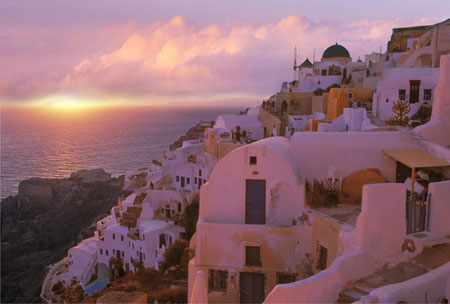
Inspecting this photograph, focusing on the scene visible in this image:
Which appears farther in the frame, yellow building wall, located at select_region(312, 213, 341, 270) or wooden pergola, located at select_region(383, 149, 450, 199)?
wooden pergola, located at select_region(383, 149, 450, 199)

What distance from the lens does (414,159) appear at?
38.9 ft

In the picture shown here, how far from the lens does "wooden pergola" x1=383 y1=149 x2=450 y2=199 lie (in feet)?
36.9

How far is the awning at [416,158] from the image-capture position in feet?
37.2

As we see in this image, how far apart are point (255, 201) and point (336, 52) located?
3599 centimetres

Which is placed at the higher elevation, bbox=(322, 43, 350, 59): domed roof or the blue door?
bbox=(322, 43, 350, 59): domed roof

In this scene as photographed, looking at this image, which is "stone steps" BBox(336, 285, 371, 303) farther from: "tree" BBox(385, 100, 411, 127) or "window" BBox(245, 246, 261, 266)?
"tree" BBox(385, 100, 411, 127)

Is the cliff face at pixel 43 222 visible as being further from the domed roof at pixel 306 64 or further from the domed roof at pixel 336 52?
the domed roof at pixel 336 52

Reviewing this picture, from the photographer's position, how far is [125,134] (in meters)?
144

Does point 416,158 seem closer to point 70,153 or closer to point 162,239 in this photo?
point 162,239

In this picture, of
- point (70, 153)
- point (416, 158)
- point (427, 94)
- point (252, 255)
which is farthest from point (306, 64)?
point (70, 153)

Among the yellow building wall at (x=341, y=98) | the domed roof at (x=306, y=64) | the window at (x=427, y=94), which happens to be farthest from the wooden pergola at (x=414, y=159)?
the domed roof at (x=306, y=64)

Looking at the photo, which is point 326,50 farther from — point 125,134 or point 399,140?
point 125,134

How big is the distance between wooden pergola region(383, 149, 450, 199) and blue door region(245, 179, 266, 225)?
4.19 metres

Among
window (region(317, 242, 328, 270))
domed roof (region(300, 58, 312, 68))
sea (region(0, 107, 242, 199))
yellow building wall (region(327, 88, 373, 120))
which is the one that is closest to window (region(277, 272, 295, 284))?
window (region(317, 242, 328, 270))
